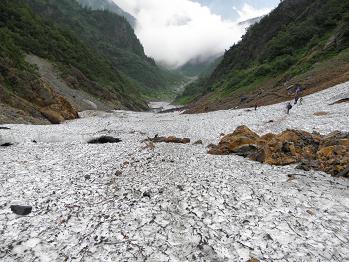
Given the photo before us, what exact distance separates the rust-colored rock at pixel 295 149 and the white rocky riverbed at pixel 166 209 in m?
0.83

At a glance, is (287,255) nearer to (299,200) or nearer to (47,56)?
(299,200)

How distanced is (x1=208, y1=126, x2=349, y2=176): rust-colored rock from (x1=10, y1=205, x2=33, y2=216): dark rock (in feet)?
43.0

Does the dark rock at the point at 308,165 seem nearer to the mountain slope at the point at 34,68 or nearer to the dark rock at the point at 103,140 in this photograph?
the dark rock at the point at 103,140

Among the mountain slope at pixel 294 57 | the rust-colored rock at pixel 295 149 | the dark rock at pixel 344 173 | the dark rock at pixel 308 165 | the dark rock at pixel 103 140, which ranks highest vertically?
the mountain slope at pixel 294 57

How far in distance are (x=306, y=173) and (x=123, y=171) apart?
959 cm

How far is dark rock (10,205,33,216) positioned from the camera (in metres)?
12.2

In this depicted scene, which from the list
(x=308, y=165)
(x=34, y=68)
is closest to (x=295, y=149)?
(x=308, y=165)

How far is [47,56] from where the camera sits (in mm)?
98938

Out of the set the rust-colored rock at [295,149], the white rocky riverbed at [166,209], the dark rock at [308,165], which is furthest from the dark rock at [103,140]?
the dark rock at [308,165]

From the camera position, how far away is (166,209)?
42.5ft

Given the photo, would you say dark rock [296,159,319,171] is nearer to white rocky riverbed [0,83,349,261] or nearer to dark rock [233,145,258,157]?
white rocky riverbed [0,83,349,261]

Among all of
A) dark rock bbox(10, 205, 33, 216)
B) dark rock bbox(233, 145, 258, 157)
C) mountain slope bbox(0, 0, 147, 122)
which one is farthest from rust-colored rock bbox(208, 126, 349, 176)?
mountain slope bbox(0, 0, 147, 122)

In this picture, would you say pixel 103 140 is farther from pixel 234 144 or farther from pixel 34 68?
pixel 34 68

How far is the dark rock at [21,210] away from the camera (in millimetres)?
12242
